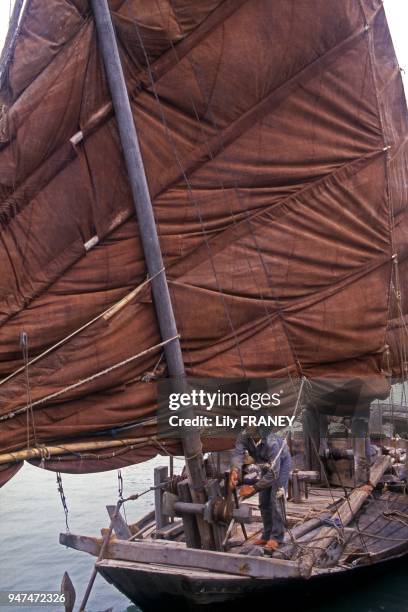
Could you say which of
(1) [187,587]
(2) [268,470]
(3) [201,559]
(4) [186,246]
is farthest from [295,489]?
(4) [186,246]

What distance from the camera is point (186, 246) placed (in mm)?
7359

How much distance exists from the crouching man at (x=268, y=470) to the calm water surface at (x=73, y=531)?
1.51 m

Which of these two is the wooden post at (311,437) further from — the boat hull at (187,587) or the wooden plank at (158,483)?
the boat hull at (187,587)

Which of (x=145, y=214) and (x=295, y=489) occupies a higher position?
(x=145, y=214)

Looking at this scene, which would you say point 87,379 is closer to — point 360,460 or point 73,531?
point 360,460

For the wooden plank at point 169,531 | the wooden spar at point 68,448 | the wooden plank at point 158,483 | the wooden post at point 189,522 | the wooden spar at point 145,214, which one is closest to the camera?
the wooden spar at point 68,448

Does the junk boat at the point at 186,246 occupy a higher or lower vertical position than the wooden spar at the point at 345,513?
higher

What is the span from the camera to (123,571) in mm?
6977

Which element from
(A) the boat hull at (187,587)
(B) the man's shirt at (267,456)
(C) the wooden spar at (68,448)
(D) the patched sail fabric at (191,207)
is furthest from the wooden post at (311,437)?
(C) the wooden spar at (68,448)

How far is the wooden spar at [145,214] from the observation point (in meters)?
6.55

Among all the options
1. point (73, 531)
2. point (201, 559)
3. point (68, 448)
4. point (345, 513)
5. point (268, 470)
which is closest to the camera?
point (68, 448)

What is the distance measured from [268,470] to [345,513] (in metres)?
2.27

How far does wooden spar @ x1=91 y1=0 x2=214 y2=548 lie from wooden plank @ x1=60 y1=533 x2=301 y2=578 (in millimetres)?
573

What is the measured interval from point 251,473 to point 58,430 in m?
5.23
